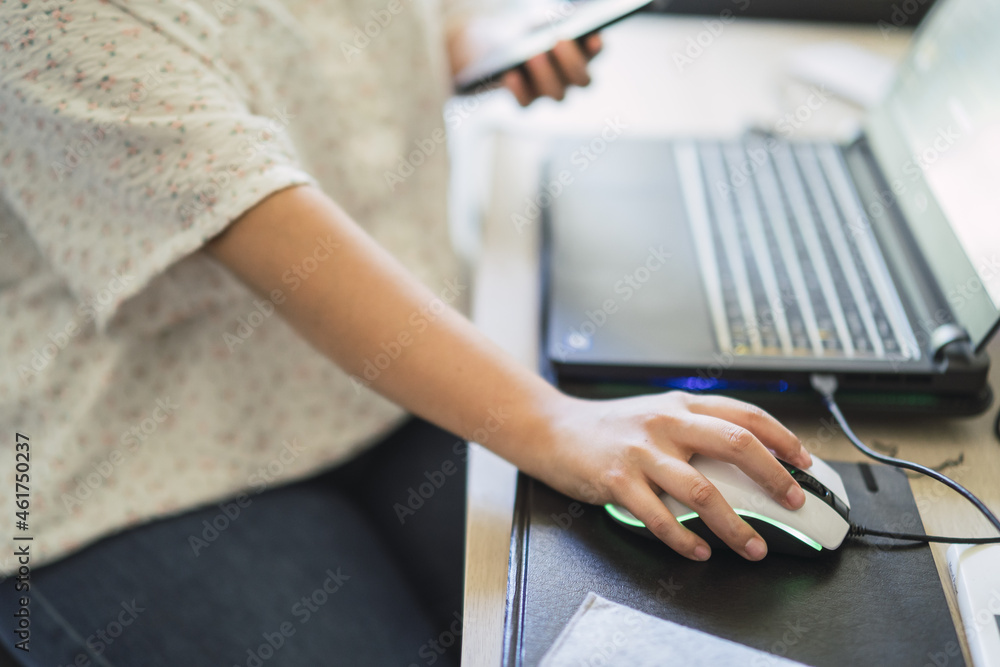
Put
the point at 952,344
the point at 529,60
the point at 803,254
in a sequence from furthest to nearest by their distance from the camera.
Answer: the point at 529,60 → the point at 803,254 → the point at 952,344

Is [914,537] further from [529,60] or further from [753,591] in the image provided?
[529,60]

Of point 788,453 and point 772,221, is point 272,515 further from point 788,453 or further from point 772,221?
point 772,221

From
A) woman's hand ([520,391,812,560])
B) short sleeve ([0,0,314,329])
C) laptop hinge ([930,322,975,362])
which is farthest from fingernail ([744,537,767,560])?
short sleeve ([0,0,314,329])

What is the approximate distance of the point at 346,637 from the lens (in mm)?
584

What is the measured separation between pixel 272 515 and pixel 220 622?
0.11m

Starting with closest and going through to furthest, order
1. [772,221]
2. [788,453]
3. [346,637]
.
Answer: [788,453] < [346,637] < [772,221]

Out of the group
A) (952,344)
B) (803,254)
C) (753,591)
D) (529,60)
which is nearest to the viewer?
(753,591)

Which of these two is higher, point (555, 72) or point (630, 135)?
point (555, 72)

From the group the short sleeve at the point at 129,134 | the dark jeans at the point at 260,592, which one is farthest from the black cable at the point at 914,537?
the short sleeve at the point at 129,134

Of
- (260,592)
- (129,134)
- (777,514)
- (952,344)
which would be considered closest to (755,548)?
(777,514)

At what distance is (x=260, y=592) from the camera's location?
60cm

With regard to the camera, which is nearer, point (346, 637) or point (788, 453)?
point (788, 453)

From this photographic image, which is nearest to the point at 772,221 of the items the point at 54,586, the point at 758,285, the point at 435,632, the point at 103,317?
the point at 758,285

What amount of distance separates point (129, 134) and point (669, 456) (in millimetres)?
443
